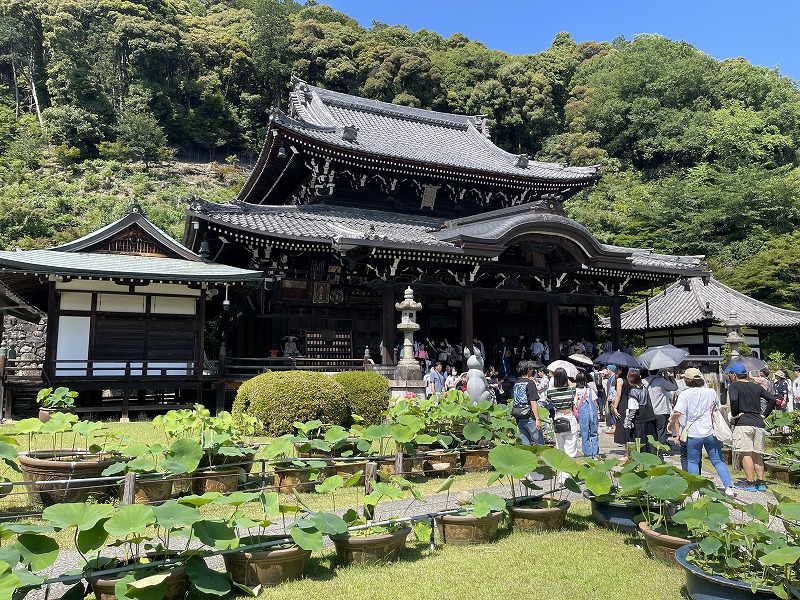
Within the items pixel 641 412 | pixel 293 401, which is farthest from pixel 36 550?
pixel 641 412

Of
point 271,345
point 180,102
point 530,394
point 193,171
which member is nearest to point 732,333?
point 530,394

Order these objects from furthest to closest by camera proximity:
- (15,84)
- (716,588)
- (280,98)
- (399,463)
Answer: (280,98), (15,84), (399,463), (716,588)

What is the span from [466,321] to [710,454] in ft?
35.7

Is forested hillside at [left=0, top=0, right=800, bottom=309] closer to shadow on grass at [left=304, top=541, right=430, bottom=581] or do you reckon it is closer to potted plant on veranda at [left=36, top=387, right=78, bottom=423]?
potted plant on veranda at [left=36, top=387, right=78, bottom=423]

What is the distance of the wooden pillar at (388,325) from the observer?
17359 millimetres

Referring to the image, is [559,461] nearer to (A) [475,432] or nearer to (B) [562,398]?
(A) [475,432]

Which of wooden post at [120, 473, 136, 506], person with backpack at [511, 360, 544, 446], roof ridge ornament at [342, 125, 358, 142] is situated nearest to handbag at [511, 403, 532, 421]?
person with backpack at [511, 360, 544, 446]

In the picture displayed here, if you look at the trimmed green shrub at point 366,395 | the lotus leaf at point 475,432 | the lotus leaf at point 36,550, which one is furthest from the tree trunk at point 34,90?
the lotus leaf at point 36,550

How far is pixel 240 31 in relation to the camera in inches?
2840

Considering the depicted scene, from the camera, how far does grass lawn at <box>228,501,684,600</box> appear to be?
4582mm

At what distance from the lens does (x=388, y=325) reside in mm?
17672

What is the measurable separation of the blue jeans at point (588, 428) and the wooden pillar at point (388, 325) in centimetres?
785

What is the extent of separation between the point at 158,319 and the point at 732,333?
58.8 feet

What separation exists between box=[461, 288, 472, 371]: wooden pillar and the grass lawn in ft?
40.2
